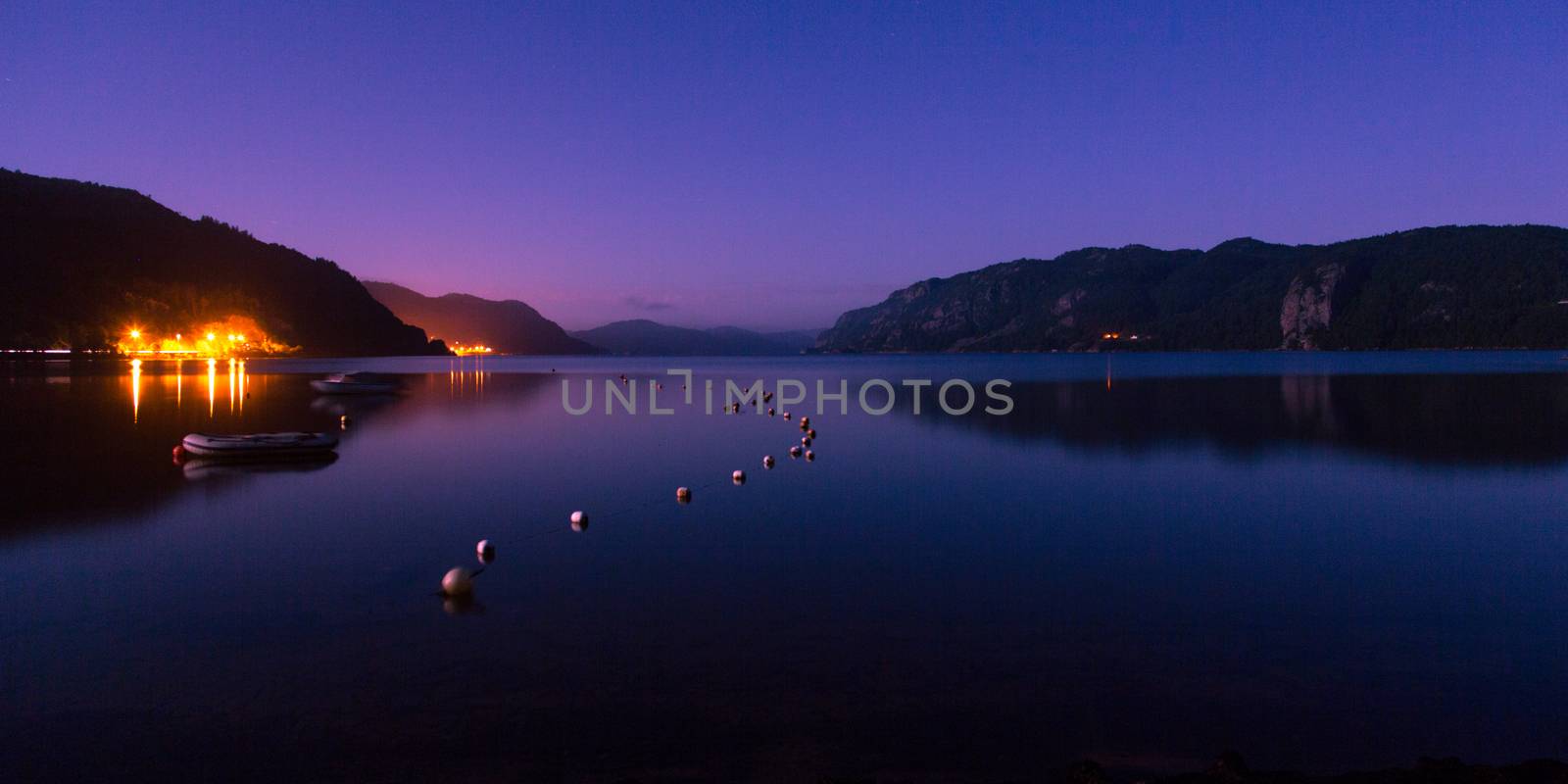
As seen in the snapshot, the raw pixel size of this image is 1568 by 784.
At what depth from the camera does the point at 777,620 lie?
30.7 feet

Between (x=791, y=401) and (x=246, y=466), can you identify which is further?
(x=791, y=401)

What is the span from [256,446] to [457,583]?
1629 centimetres

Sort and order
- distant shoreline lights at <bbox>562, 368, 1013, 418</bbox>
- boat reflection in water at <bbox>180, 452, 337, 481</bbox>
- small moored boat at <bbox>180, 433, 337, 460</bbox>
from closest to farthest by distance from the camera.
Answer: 1. boat reflection in water at <bbox>180, 452, 337, 481</bbox>
2. small moored boat at <bbox>180, 433, 337, 460</bbox>
3. distant shoreline lights at <bbox>562, 368, 1013, 418</bbox>

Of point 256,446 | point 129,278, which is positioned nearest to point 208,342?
point 129,278

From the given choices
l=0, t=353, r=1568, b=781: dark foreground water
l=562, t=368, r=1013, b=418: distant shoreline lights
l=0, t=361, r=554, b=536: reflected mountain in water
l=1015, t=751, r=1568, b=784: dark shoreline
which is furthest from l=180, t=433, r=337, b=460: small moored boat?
l=1015, t=751, r=1568, b=784: dark shoreline

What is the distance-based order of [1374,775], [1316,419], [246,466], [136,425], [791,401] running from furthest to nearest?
[791,401] < [1316,419] < [136,425] < [246,466] < [1374,775]

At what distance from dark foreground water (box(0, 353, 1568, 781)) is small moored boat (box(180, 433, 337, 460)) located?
1.33 metres

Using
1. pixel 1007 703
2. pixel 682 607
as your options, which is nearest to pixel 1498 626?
pixel 1007 703

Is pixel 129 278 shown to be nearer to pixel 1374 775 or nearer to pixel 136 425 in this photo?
pixel 136 425

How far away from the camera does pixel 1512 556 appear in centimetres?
1246

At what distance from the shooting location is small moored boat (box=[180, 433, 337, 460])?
2258 centimetres

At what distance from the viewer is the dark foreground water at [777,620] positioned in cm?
639

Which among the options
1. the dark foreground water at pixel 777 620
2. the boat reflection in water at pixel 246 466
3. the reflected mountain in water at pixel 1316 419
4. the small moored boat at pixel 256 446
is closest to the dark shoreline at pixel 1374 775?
the dark foreground water at pixel 777 620

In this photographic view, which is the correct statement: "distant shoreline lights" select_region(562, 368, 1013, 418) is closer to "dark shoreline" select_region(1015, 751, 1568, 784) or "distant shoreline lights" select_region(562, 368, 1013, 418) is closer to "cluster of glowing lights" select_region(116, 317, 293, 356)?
"dark shoreline" select_region(1015, 751, 1568, 784)
